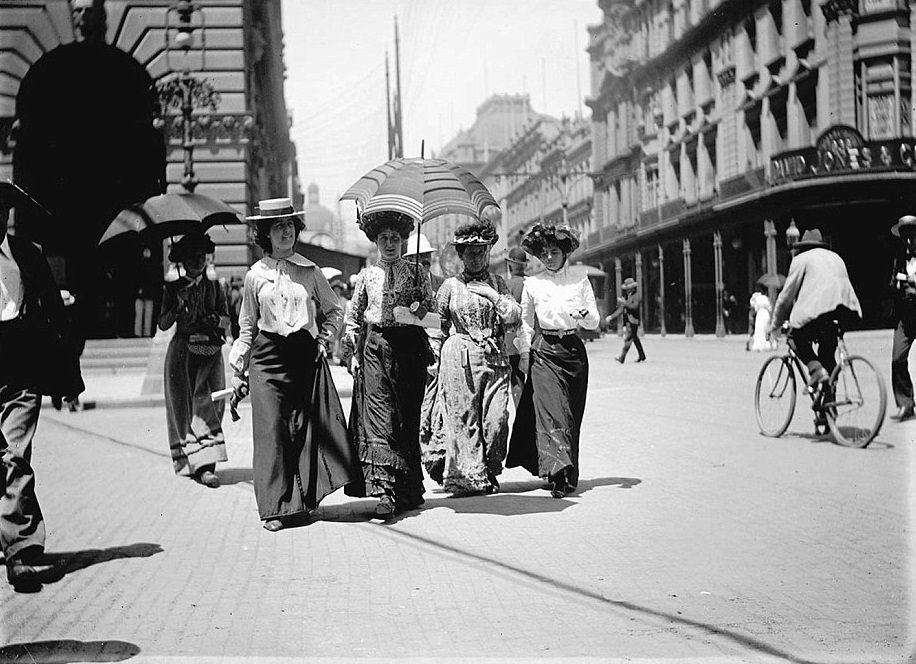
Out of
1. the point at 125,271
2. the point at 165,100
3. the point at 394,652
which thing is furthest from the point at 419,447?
the point at 125,271

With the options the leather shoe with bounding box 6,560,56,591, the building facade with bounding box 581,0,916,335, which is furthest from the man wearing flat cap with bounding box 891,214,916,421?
the building facade with bounding box 581,0,916,335

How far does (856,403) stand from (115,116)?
19995mm

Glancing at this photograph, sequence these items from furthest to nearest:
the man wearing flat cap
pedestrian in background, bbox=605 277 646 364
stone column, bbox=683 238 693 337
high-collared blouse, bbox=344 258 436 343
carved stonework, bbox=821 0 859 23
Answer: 1. stone column, bbox=683 238 693 337
2. carved stonework, bbox=821 0 859 23
3. pedestrian in background, bbox=605 277 646 364
4. the man wearing flat cap
5. high-collared blouse, bbox=344 258 436 343

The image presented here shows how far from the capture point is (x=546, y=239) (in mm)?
7711

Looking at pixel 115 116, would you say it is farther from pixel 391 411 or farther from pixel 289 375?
pixel 391 411

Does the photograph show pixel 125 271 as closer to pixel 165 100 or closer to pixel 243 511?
pixel 165 100

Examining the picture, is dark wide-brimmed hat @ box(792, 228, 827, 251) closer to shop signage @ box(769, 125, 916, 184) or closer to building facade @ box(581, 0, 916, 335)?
building facade @ box(581, 0, 916, 335)

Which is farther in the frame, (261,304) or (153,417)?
(153,417)

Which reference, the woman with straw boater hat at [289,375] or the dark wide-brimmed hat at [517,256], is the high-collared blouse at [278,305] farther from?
the dark wide-brimmed hat at [517,256]

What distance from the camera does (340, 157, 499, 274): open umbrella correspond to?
6770 millimetres

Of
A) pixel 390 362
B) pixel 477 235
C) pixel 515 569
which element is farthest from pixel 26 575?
pixel 477 235

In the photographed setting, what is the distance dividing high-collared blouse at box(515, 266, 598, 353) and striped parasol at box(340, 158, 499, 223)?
2.81 ft

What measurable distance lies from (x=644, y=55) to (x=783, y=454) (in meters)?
45.1

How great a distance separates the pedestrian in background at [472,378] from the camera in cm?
752
